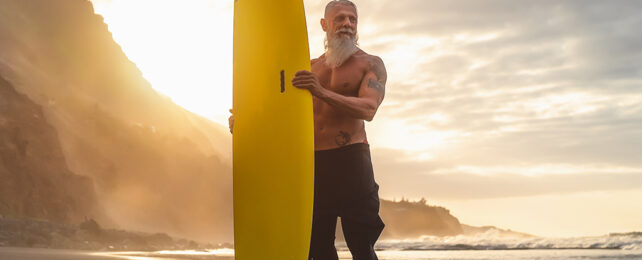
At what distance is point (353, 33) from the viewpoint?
3.64 m

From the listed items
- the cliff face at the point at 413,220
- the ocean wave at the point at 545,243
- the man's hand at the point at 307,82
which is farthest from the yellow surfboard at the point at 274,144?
the cliff face at the point at 413,220

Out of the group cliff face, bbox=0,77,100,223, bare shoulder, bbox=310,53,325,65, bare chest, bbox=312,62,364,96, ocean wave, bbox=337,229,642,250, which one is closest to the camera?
bare chest, bbox=312,62,364,96

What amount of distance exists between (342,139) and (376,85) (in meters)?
0.39

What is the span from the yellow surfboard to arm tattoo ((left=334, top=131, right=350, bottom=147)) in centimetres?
16

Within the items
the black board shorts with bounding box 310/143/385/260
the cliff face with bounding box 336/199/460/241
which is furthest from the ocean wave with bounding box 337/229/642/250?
the cliff face with bounding box 336/199/460/241

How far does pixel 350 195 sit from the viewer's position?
3422mm

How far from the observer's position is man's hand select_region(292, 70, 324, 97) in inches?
129

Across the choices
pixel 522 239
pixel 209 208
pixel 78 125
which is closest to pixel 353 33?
pixel 522 239

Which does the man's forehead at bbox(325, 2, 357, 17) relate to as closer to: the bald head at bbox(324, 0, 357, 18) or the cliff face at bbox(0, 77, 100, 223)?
the bald head at bbox(324, 0, 357, 18)

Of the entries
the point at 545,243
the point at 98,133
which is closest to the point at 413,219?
the point at 98,133

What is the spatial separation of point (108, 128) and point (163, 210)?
9231mm

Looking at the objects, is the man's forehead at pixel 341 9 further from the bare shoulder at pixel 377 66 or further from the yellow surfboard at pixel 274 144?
the bare shoulder at pixel 377 66

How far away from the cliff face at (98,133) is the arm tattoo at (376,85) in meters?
30.0

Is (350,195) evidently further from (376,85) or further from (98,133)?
(98,133)
